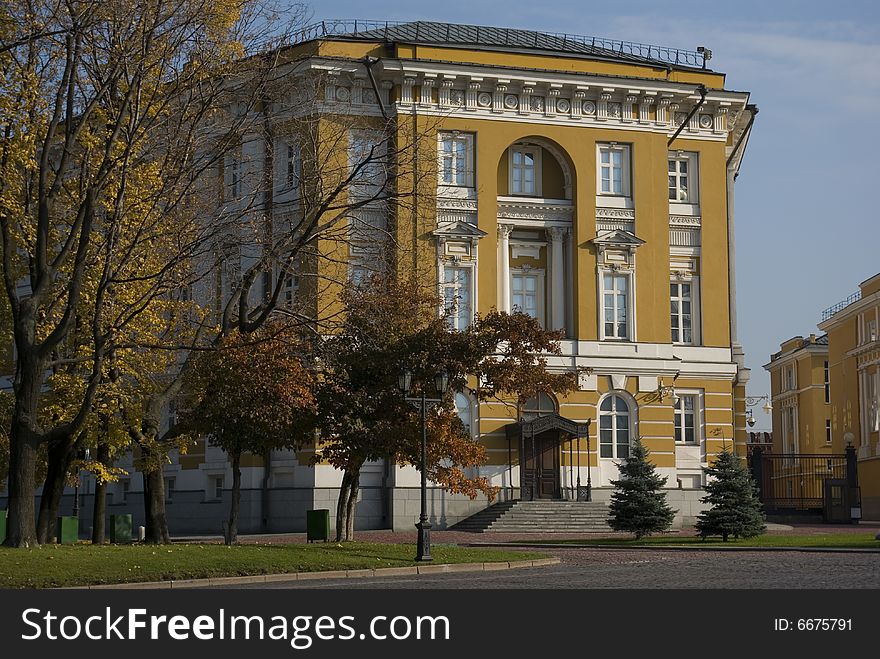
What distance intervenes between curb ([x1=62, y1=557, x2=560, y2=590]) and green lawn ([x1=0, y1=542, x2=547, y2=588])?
0.63 ft

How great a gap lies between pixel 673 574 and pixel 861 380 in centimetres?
5186

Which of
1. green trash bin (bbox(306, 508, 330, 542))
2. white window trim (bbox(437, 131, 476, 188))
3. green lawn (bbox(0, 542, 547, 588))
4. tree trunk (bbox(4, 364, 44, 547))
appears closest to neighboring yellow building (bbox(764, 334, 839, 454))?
white window trim (bbox(437, 131, 476, 188))

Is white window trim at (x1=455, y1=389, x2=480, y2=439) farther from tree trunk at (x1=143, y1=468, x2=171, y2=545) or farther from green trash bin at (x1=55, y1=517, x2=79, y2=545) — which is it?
tree trunk at (x1=143, y1=468, x2=171, y2=545)

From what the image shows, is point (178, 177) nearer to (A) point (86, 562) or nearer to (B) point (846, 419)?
(A) point (86, 562)

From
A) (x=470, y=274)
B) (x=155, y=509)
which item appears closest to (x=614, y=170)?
(x=470, y=274)

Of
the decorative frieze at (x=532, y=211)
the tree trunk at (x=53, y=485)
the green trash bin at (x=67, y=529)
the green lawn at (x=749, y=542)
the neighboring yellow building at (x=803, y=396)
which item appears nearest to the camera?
the tree trunk at (x=53, y=485)

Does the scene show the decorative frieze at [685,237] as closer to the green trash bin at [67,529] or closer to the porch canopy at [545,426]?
the porch canopy at [545,426]

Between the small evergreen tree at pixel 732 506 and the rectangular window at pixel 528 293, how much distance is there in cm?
1475

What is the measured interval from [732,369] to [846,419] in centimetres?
2679

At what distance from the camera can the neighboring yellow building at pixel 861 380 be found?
6994 cm

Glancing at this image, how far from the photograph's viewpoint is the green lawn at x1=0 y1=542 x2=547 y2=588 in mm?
23391

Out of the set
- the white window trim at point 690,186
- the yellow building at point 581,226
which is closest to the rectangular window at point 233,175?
the yellow building at point 581,226

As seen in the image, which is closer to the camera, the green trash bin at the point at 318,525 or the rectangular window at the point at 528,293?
the green trash bin at the point at 318,525
